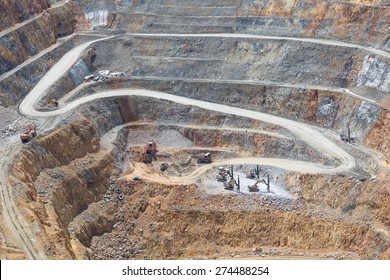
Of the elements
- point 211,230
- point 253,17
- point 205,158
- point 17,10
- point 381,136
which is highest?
point 17,10

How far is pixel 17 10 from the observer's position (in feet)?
229

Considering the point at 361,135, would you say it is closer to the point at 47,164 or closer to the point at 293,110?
the point at 293,110

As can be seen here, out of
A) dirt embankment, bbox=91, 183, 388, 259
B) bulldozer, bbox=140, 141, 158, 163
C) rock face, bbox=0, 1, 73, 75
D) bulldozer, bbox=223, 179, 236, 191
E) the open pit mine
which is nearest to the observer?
dirt embankment, bbox=91, 183, 388, 259

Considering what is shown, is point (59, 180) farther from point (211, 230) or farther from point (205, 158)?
point (205, 158)

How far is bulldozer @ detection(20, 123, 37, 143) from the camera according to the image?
48.1m

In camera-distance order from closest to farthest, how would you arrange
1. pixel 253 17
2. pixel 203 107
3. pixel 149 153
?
pixel 149 153
pixel 203 107
pixel 253 17

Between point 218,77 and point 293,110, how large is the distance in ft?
36.4

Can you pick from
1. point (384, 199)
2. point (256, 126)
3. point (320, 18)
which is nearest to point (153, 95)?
point (256, 126)

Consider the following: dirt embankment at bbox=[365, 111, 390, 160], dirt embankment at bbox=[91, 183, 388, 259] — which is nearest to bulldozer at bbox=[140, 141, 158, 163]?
dirt embankment at bbox=[91, 183, 388, 259]

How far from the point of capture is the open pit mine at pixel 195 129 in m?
45.5

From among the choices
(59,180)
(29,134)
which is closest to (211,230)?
(59,180)

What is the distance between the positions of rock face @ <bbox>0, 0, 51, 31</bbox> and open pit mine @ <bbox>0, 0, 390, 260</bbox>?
0.68 ft

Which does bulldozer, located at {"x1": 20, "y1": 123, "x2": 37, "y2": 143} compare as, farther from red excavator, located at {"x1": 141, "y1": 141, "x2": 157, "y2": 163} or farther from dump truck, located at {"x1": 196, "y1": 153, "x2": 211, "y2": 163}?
dump truck, located at {"x1": 196, "y1": 153, "x2": 211, "y2": 163}

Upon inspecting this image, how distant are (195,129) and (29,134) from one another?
1912 cm
